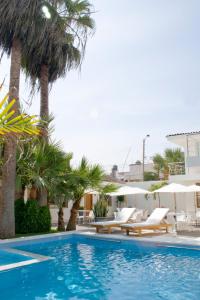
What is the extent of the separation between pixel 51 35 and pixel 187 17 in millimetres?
6981

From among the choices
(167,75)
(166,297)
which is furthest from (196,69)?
(166,297)

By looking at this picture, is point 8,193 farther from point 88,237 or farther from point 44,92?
point 44,92

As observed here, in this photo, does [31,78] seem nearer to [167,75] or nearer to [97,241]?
[167,75]

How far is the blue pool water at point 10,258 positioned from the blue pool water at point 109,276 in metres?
0.97

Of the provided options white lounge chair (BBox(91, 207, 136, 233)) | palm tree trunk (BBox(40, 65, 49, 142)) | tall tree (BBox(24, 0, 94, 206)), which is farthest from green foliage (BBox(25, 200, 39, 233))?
palm tree trunk (BBox(40, 65, 49, 142))

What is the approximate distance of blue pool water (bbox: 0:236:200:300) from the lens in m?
6.61

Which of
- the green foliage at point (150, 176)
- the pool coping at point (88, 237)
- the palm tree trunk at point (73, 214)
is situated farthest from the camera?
the green foliage at point (150, 176)

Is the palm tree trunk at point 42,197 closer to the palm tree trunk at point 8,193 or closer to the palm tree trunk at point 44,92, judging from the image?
the palm tree trunk at point 8,193

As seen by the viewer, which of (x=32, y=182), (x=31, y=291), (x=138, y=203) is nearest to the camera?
(x=31, y=291)

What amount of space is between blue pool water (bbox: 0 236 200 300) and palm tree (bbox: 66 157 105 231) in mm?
3980

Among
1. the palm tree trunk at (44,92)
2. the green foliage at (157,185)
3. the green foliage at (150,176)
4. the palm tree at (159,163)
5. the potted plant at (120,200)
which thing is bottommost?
the potted plant at (120,200)

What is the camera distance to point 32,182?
15016 mm

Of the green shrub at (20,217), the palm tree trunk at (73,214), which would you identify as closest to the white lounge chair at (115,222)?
the palm tree trunk at (73,214)

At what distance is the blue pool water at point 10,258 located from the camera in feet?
31.4
